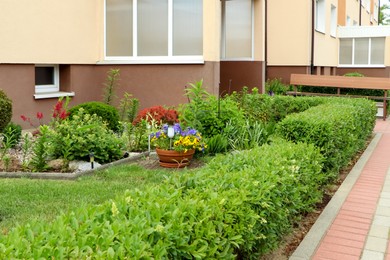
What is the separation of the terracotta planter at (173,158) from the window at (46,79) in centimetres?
558

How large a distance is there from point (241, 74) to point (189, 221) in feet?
44.5

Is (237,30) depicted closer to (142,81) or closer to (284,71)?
(142,81)

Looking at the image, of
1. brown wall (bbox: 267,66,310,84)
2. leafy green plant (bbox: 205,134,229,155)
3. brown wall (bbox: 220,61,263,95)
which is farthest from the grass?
brown wall (bbox: 267,66,310,84)

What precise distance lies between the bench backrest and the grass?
12.5 meters

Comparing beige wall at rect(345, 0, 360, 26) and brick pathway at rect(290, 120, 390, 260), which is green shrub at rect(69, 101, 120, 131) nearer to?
brick pathway at rect(290, 120, 390, 260)

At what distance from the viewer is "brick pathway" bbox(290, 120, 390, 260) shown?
183 inches

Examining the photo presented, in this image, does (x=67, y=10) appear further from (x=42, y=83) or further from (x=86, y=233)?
(x=86, y=233)

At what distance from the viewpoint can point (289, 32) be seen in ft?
69.3

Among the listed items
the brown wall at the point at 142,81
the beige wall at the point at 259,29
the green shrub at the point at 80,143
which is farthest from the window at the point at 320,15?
the green shrub at the point at 80,143

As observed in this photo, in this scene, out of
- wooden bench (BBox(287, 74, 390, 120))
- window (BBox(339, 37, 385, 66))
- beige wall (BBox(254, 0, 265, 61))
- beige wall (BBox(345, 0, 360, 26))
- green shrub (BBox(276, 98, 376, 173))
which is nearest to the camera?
green shrub (BBox(276, 98, 376, 173))

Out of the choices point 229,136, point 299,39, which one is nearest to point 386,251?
point 229,136

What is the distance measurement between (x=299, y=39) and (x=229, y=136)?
44.3 feet

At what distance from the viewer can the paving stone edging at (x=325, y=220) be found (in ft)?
15.1

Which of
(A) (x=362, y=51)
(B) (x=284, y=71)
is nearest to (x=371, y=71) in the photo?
(A) (x=362, y=51)
